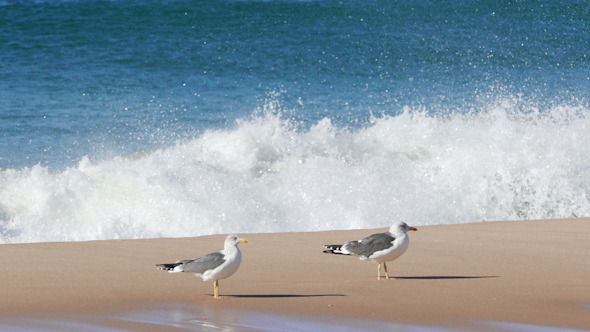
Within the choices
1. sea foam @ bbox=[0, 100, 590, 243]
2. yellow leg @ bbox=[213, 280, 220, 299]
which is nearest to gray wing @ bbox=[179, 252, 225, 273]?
yellow leg @ bbox=[213, 280, 220, 299]

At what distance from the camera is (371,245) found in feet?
22.5

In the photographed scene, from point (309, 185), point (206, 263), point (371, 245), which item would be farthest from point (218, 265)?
point (309, 185)

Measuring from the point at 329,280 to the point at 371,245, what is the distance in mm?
457

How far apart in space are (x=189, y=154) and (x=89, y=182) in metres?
1.70

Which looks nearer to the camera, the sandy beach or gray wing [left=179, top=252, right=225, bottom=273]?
the sandy beach

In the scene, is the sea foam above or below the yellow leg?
above

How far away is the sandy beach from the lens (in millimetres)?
5996

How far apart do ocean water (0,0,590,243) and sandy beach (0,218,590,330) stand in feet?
8.09

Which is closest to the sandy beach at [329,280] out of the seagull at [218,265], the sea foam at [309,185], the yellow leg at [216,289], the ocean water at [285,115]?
the yellow leg at [216,289]

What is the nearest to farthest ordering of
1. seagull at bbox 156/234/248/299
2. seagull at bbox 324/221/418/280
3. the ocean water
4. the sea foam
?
seagull at bbox 156/234/248/299, seagull at bbox 324/221/418/280, the sea foam, the ocean water

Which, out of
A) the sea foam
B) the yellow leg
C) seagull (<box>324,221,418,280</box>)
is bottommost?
the yellow leg

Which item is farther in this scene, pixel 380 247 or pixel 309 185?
pixel 309 185

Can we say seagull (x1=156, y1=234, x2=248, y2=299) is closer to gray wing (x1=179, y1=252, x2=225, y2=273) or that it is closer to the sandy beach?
gray wing (x1=179, y1=252, x2=225, y2=273)

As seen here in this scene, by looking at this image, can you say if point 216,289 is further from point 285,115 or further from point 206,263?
point 285,115
